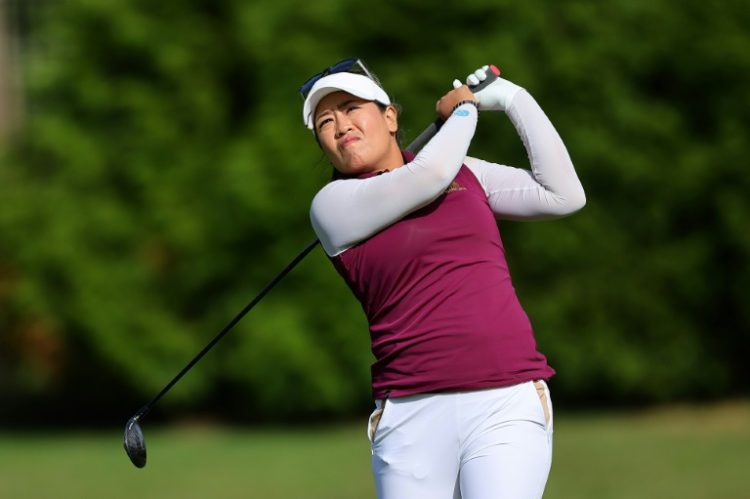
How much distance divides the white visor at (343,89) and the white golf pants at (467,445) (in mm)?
805

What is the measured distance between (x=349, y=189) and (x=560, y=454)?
271 inches

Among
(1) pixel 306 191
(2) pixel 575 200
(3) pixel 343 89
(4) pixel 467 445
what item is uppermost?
(3) pixel 343 89

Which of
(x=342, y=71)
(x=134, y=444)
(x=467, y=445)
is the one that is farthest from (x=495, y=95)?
(x=134, y=444)

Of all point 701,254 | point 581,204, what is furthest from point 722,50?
point 581,204

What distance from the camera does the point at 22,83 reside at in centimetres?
1244

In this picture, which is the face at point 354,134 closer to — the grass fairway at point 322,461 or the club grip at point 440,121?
the club grip at point 440,121

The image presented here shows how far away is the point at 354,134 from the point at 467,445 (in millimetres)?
859

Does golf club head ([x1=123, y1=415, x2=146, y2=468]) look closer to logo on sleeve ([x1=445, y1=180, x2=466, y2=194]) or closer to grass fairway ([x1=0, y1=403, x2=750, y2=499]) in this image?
logo on sleeve ([x1=445, y1=180, x2=466, y2=194])

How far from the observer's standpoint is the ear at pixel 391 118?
11.0ft

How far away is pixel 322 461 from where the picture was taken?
9938 mm

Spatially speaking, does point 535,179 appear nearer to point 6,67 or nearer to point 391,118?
point 391,118

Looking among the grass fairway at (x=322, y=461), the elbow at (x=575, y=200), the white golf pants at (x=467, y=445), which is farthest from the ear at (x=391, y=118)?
the grass fairway at (x=322, y=461)

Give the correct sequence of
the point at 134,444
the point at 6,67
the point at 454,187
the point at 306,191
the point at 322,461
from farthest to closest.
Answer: the point at 6,67 < the point at 306,191 < the point at 322,461 < the point at 134,444 < the point at 454,187

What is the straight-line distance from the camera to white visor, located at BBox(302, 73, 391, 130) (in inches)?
128
